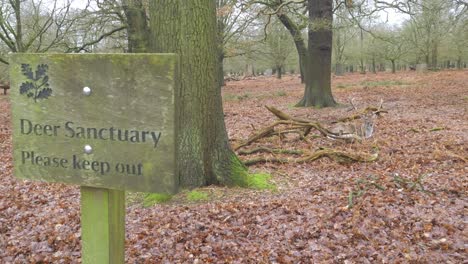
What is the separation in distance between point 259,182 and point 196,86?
174cm

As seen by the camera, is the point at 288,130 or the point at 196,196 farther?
the point at 288,130

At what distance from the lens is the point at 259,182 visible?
19.1ft

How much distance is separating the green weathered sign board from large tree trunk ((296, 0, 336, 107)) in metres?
13.5

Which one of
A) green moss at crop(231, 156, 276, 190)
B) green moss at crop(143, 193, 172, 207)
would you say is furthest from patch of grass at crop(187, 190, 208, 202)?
green moss at crop(231, 156, 276, 190)

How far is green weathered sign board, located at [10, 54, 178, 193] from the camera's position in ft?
7.51

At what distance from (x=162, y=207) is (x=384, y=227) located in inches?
104

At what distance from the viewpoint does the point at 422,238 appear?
157 inches

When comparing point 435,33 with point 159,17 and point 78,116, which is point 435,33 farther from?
point 78,116

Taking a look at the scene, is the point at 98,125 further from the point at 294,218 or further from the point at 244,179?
the point at 244,179

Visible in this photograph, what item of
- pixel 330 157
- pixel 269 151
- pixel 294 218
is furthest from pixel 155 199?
pixel 330 157

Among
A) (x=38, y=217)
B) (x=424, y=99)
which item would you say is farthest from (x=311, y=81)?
(x=38, y=217)

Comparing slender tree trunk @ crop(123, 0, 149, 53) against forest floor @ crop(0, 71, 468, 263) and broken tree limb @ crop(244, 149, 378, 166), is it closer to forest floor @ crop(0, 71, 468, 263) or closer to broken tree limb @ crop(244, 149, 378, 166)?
forest floor @ crop(0, 71, 468, 263)

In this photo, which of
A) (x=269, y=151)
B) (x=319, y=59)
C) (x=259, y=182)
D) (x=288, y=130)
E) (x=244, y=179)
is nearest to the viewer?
(x=244, y=179)

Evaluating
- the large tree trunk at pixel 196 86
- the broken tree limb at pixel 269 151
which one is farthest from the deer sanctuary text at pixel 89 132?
the broken tree limb at pixel 269 151
